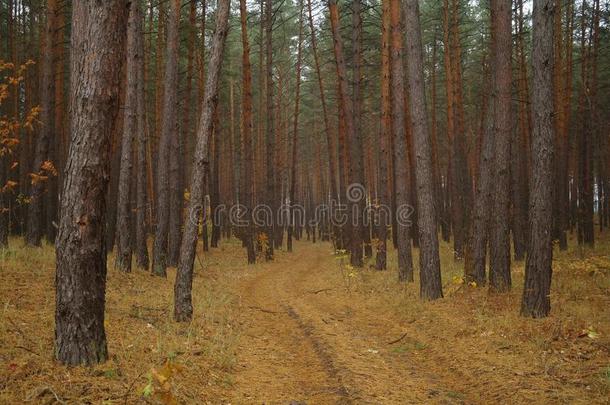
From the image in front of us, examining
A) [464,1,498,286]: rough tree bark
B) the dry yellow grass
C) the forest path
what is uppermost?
[464,1,498,286]: rough tree bark

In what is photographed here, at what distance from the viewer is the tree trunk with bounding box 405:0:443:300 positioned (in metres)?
10.6

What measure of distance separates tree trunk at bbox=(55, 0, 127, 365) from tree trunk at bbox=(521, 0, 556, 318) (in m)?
6.80

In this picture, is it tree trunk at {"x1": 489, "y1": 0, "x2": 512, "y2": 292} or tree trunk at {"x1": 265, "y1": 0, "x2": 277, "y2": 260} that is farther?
tree trunk at {"x1": 265, "y1": 0, "x2": 277, "y2": 260}

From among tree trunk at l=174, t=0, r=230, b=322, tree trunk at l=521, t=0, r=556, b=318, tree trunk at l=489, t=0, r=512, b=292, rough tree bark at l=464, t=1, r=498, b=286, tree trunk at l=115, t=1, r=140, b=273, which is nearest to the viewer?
tree trunk at l=521, t=0, r=556, b=318

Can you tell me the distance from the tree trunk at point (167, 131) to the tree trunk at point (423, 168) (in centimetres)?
716

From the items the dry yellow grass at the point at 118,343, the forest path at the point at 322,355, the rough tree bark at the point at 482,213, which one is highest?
the rough tree bark at the point at 482,213

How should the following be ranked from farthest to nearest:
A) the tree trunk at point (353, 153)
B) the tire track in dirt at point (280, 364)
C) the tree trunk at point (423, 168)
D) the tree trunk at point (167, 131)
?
the tree trunk at point (353, 153) < the tree trunk at point (167, 131) < the tree trunk at point (423, 168) < the tire track in dirt at point (280, 364)

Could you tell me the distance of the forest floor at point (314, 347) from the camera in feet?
15.6

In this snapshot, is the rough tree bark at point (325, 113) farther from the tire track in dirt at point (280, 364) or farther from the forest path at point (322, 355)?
the tire track in dirt at point (280, 364)

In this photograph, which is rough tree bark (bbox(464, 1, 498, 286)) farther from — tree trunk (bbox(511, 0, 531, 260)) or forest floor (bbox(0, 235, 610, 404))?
tree trunk (bbox(511, 0, 531, 260))

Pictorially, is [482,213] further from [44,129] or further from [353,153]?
[44,129]

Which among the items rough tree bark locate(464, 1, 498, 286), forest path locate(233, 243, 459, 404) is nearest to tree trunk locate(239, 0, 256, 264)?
forest path locate(233, 243, 459, 404)

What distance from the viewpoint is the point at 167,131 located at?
554 inches

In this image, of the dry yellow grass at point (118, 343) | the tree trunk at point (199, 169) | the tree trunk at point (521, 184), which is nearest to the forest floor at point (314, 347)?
the dry yellow grass at point (118, 343)
